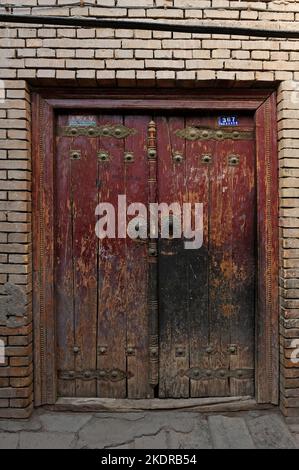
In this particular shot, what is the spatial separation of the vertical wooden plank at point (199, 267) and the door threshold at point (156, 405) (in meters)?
0.08

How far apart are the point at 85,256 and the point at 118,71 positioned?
1.34 m

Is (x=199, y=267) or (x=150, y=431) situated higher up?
(x=199, y=267)

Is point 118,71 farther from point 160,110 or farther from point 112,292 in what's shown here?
Answer: point 112,292

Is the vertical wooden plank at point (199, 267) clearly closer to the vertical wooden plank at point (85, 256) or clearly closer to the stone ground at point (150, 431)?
the stone ground at point (150, 431)

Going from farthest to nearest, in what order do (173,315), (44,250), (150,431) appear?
(173,315) < (44,250) < (150,431)

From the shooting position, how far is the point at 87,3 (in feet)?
8.01

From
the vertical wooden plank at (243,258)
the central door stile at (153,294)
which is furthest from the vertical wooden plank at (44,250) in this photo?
the vertical wooden plank at (243,258)

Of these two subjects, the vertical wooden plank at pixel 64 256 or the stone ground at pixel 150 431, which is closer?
the stone ground at pixel 150 431

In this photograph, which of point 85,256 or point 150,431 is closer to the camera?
point 150,431

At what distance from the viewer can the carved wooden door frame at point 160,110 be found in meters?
2.57

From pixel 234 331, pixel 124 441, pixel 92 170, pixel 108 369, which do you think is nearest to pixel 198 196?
pixel 92 170

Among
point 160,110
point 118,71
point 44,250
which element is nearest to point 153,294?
point 44,250

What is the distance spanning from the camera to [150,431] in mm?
2396

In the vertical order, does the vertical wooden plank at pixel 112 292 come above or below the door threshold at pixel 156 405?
above
